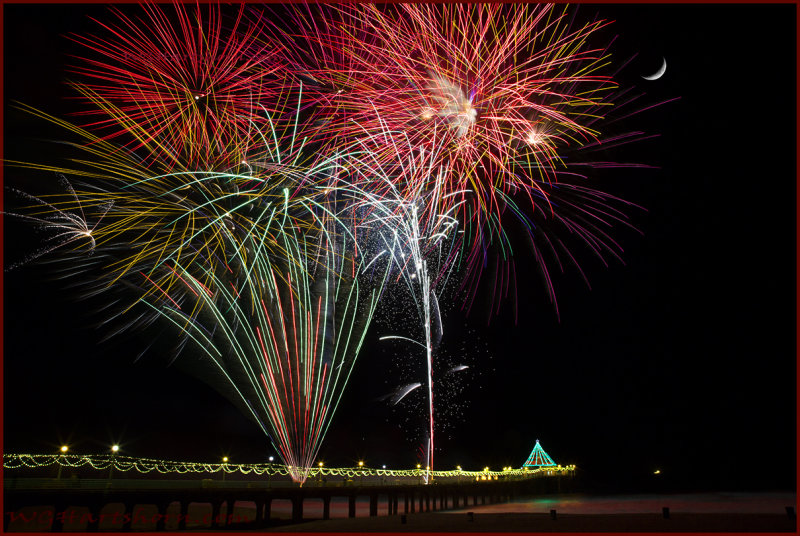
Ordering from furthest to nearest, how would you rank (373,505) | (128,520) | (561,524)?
(373,505) < (561,524) < (128,520)

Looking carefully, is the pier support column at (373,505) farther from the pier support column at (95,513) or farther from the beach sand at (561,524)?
the pier support column at (95,513)

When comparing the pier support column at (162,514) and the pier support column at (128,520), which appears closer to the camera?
the pier support column at (128,520)

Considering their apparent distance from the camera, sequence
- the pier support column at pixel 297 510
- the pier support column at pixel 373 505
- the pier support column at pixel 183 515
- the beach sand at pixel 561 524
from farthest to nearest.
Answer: the pier support column at pixel 373 505 < the pier support column at pixel 297 510 < the pier support column at pixel 183 515 < the beach sand at pixel 561 524

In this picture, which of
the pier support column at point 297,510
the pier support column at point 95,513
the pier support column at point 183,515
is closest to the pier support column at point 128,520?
the pier support column at point 95,513

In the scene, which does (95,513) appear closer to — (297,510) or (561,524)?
(297,510)

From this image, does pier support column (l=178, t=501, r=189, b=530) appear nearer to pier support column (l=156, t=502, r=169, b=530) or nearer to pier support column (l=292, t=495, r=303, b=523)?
pier support column (l=156, t=502, r=169, b=530)

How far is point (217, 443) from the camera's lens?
59188 mm

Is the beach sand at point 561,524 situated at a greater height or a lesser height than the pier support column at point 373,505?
lesser

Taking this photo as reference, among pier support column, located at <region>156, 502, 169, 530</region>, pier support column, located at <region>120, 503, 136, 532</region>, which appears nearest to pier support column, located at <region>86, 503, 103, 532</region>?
pier support column, located at <region>120, 503, 136, 532</region>

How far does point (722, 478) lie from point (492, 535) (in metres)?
70.2

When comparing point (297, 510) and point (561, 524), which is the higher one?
point (297, 510)

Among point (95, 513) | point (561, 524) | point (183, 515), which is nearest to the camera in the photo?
point (95, 513)

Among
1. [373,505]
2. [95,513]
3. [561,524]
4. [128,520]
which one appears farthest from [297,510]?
[561,524]

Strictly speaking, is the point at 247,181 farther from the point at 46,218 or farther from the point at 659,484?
the point at 659,484
